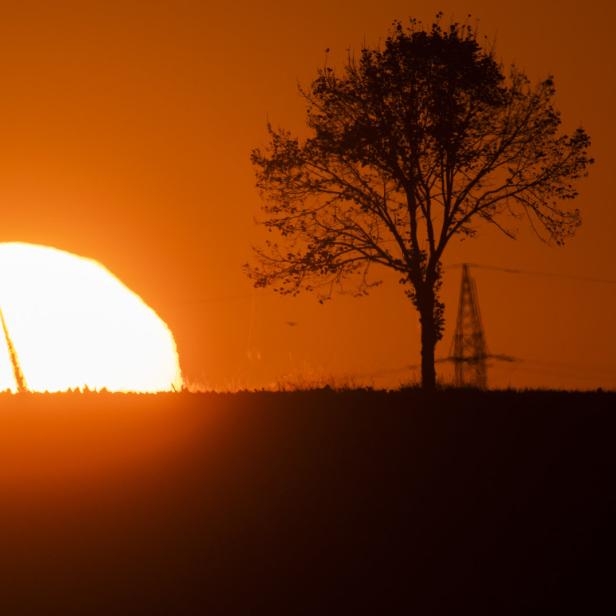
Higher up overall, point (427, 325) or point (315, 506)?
point (427, 325)

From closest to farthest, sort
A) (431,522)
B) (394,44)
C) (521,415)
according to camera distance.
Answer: (431,522) < (521,415) < (394,44)

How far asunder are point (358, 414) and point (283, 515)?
6116 mm

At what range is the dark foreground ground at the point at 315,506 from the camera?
2225 cm

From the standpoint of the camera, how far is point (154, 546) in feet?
81.2

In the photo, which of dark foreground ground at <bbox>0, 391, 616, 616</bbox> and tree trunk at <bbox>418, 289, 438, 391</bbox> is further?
tree trunk at <bbox>418, 289, 438, 391</bbox>

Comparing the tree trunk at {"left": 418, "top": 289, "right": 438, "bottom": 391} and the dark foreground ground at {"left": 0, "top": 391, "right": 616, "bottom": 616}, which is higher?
the tree trunk at {"left": 418, "top": 289, "right": 438, "bottom": 391}

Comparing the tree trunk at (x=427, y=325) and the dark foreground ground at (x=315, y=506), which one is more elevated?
the tree trunk at (x=427, y=325)

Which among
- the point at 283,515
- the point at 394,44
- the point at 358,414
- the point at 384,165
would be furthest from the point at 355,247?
the point at 283,515

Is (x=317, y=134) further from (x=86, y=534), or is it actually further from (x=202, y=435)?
(x=86, y=534)

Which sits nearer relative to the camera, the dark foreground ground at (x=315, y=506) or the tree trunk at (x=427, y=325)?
the dark foreground ground at (x=315, y=506)

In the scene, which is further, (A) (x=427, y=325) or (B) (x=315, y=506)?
(A) (x=427, y=325)

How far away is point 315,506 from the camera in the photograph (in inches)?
1013

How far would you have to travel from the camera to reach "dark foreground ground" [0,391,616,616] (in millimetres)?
22250

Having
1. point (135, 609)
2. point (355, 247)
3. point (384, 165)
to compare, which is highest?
point (384, 165)
